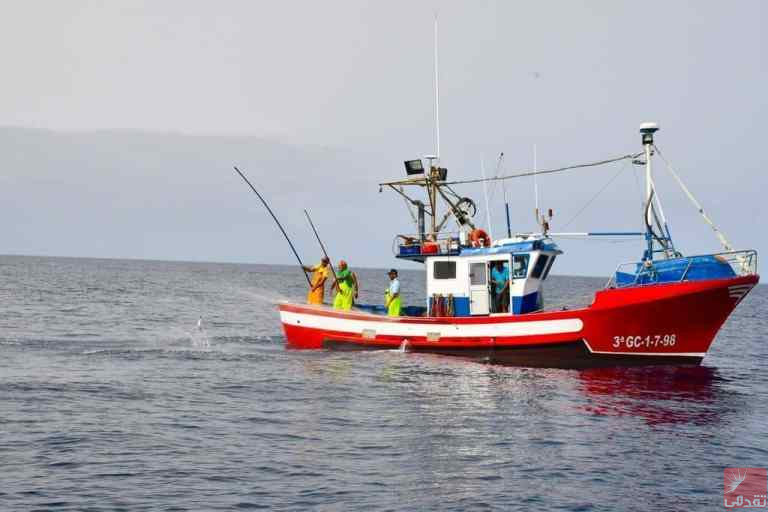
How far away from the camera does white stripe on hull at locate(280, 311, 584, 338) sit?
2158 centimetres

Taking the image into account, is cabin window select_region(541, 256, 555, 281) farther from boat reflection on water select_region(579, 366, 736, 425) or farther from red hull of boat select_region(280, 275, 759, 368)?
boat reflection on water select_region(579, 366, 736, 425)

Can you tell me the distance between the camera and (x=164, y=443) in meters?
13.2

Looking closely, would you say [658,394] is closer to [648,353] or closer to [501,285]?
[648,353]

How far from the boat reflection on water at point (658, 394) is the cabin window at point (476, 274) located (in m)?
4.25

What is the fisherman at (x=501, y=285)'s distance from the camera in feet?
76.2

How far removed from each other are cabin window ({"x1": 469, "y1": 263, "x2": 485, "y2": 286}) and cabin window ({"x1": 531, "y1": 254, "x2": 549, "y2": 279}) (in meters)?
1.58

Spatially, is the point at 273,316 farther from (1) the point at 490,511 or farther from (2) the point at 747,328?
(1) the point at 490,511

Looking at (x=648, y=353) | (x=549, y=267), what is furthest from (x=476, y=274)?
(x=648, y=353)

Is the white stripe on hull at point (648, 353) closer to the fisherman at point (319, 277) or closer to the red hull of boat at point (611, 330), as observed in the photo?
the red hull of boat at point (611, 330)

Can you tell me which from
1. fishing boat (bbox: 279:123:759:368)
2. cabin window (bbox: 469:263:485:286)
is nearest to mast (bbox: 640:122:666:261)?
fishing boat (bbox: 279:123:759:368)

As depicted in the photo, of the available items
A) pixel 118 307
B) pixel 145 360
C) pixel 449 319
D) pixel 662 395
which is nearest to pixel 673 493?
pixel 662 395

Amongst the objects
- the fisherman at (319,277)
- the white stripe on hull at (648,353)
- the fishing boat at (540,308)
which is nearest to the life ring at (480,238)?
Result: the fishing boat at (540,308)

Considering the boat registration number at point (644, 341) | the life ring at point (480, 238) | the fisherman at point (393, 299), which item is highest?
the life ring at point (480, 238)

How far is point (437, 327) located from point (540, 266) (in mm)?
3722
